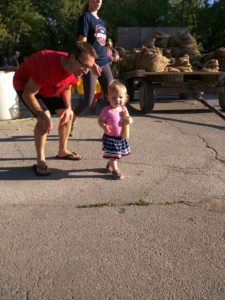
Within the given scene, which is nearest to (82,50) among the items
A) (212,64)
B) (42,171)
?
(42,171)

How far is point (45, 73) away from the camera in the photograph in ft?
14.3

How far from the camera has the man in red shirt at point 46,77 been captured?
167 inches

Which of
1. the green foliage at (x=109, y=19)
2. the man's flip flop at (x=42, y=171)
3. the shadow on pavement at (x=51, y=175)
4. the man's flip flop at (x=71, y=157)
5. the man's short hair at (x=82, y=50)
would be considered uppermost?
the man's short hair at (x=82, y=50)

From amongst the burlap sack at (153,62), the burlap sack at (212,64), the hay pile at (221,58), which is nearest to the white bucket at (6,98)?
the burlap sack at (153,62)

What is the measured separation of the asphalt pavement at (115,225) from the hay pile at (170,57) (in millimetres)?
2927

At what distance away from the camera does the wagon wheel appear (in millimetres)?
8477

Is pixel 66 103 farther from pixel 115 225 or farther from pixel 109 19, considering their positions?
pixel 109 19

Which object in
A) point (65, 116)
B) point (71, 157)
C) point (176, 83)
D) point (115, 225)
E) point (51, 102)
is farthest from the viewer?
point (176, 83)

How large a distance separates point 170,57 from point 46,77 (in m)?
6.10

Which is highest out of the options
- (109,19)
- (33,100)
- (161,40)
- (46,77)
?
(46,77)

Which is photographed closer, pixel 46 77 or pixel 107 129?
pixel 46 77

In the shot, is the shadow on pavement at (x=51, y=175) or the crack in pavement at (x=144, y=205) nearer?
the crack in pavement at (x=144, y=205)

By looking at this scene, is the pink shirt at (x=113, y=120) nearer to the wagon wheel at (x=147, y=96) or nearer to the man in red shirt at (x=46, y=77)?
the man in red shirt at (x=46, y=77)

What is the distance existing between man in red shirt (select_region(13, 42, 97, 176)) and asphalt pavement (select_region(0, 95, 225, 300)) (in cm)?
52
